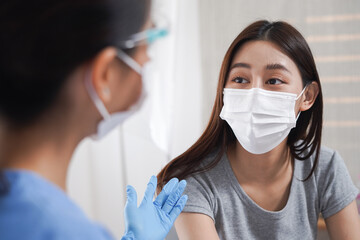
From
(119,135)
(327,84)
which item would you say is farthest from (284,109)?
(119,135)

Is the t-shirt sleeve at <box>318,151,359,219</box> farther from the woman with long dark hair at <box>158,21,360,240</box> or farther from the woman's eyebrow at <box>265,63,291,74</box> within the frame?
the woman's eyebrow at <box>265,63,291,74</box>

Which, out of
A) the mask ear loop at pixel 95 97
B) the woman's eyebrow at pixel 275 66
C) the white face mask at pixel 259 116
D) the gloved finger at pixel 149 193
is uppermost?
the mask ear loop at pixel 95 97

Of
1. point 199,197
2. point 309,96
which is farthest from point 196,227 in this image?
point 309,96

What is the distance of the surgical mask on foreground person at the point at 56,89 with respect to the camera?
53 centimetres

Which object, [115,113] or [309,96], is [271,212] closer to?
[309,96]

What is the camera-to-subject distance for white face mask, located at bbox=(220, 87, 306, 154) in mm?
1313

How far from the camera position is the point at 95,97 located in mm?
604

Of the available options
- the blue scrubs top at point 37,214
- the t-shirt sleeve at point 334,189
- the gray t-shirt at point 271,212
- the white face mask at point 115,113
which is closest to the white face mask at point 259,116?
the gray t-shirt at point 271,212

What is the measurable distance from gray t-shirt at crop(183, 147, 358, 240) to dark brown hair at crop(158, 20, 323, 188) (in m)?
0.04

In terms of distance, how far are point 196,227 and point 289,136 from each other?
0.52 meters

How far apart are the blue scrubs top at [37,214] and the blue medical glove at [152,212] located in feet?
1.40

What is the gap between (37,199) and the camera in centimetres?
54

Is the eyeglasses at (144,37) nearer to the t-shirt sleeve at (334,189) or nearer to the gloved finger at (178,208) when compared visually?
the gloved finger at (178,208)

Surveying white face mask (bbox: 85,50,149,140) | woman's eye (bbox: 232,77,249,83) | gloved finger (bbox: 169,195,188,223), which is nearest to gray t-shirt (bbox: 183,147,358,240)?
gloved finger (bbox: 169,195,188,223)
